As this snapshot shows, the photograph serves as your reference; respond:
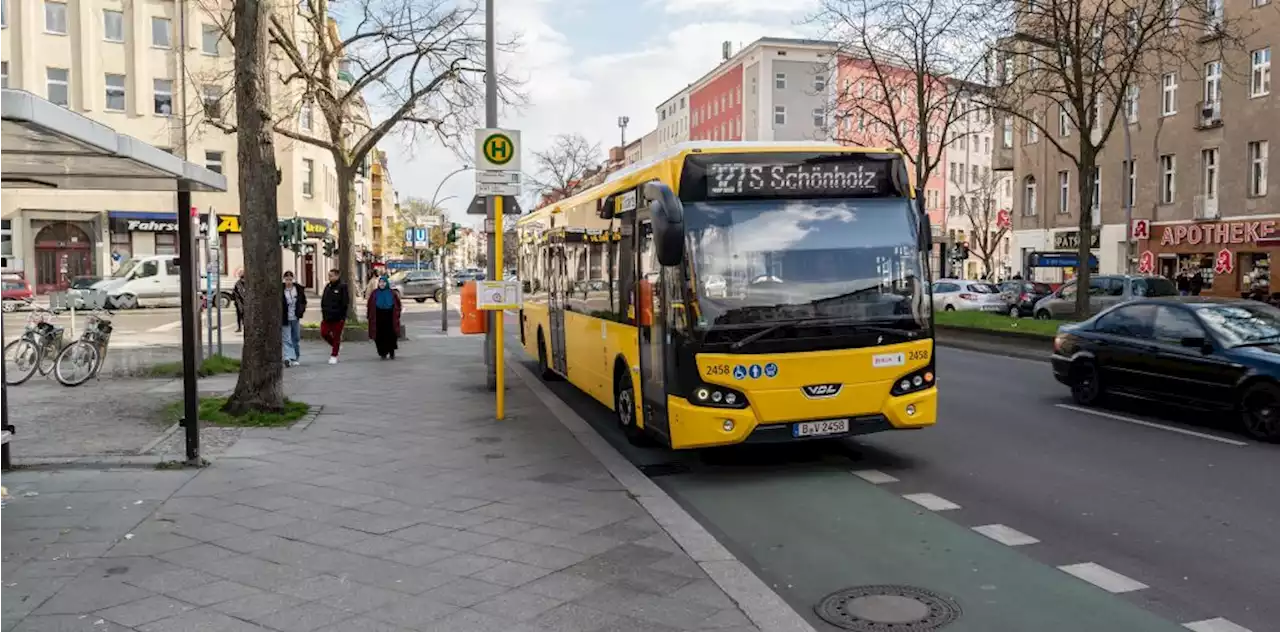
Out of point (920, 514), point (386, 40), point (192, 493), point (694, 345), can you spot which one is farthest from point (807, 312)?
point (386, 40)

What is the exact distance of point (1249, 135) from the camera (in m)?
38.2

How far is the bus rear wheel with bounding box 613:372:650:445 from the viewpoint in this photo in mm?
9945

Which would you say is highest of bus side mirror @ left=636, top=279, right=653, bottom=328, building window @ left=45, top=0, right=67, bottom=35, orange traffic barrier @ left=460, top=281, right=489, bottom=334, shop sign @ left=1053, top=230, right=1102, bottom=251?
building window @ left=45, top=0, right=67, bottom=35

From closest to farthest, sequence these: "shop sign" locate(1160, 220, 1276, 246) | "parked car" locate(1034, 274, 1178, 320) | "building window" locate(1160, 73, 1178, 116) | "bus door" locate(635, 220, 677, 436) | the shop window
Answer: "bus door" locate(635, 220, 677, 436) → "parked car" locate(1034, 274, 1178, 320) → "shop sign" locate(1160, 220, 1276, 246) → "building window" locate(1160, 73, 1178, 116) → the shop window

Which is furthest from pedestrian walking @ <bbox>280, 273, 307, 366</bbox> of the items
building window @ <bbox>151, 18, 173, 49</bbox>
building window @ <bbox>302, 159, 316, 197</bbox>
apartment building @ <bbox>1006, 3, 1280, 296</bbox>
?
building window @ <bbox>302, 159, 316, 197</bbox>

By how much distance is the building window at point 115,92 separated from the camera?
4831 centimetres

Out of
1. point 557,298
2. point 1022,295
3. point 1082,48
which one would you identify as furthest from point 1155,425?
point 1022,295

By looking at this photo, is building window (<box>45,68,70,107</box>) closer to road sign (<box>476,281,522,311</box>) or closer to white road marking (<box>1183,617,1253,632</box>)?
road sign (<box>476,281,522,311</box>)

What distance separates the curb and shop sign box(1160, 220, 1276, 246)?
117ft

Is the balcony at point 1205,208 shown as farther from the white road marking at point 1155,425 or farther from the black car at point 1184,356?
the white road marking at point 1155,425

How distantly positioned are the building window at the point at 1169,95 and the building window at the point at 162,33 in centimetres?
4452

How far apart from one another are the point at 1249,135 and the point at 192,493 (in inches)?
1607

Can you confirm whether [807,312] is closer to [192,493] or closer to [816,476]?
[816,476]

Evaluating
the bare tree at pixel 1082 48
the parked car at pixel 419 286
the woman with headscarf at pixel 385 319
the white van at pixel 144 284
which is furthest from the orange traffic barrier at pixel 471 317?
the parked car at pixel 419 286
